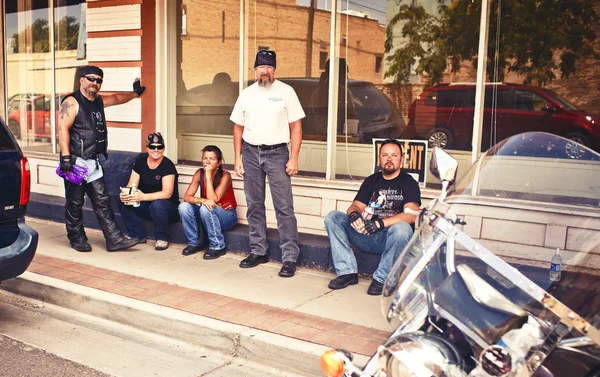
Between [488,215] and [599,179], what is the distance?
1.68ft

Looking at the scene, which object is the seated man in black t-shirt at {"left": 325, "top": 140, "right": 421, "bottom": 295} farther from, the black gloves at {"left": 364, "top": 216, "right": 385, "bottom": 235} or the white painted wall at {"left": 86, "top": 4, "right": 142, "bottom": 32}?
the white painted wall at {"left": 86, "top": 4, "right": 142, "bottom": 32}

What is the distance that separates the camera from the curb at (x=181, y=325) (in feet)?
15.0

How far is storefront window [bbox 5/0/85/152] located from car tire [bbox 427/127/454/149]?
16.4ft

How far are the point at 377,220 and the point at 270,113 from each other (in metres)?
1.48

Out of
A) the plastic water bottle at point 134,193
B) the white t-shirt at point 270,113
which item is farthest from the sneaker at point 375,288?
the plastic water bottle at point 134,193

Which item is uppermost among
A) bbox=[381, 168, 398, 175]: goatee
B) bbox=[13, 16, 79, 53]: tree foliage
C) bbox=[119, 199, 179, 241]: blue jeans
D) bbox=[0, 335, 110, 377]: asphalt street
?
bbox=[13, 16, 79, 53]: tree foliage

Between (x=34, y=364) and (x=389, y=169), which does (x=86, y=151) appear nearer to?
(x=34, y=364)

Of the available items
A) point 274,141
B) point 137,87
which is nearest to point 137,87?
point 137,87

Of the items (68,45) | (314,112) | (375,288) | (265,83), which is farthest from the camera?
(68,45)

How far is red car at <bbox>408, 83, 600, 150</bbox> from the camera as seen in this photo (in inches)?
244

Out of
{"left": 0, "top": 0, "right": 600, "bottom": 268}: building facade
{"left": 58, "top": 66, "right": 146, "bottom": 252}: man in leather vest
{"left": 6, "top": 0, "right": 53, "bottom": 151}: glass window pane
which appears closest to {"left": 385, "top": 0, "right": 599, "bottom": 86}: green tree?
{"left": 0, "top": 0, "right": 600, "bottom": 268}: building facade

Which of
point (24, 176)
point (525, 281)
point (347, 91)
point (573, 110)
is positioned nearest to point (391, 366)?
point (525, 281)

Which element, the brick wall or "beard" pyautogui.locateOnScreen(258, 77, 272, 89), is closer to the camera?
"beard" pyautogui.locateOnScreen(258, 77, 272, 89)

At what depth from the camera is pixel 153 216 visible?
7.23 meters
